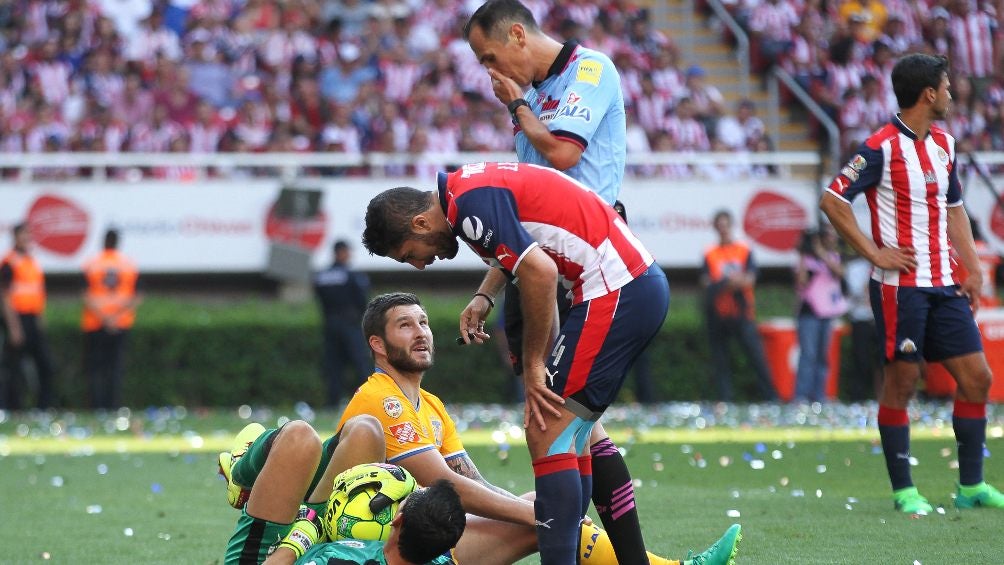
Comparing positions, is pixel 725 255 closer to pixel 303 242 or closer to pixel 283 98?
pixel 303 242

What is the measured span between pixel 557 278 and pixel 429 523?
3.13 feet

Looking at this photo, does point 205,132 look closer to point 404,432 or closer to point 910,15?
point 910,15

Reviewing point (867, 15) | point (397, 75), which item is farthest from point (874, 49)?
point (397, 75)

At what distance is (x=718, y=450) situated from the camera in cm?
1136

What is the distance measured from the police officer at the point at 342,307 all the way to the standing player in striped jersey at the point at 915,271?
956 cm

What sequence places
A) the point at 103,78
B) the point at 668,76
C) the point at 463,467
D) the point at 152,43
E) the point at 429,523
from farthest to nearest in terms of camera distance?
1. the point at 668,76
2. the point at 152,43
3. the point at 103,78
4. the point at 463,467
5. the point at 429,523

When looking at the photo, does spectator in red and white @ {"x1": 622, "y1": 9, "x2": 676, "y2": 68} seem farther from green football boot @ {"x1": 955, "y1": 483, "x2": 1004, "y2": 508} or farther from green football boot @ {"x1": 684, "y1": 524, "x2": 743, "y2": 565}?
green football boot @ {"x1": 684, "y1": 524, "x2": 743, "y2": 565}

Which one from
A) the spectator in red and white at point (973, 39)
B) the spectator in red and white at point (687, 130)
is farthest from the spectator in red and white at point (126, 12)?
the spectator in red and white at point (973, 39)

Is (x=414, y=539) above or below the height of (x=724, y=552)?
above

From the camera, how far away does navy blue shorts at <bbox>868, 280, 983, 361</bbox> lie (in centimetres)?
746

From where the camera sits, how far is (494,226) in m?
4.98

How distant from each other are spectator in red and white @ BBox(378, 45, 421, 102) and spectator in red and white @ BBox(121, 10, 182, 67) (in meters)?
2.94

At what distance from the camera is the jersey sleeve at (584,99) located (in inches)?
225

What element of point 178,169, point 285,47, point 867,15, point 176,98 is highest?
point 867,15
